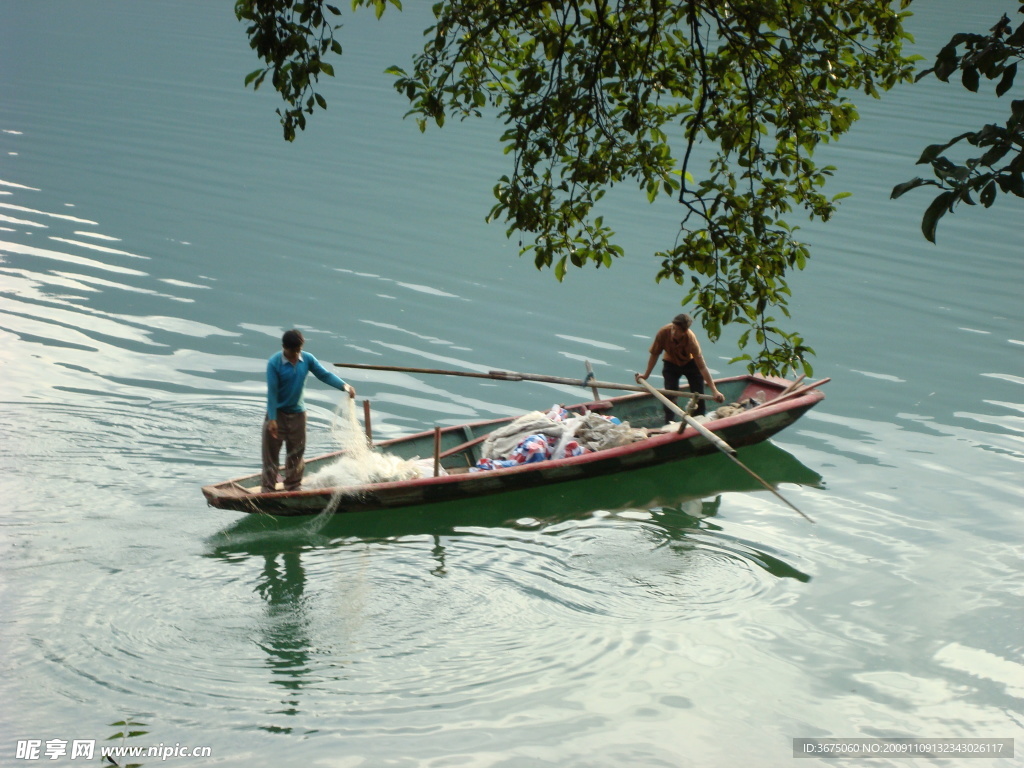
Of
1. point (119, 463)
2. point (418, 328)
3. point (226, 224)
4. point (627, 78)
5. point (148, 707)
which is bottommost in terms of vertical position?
point (148, 707)

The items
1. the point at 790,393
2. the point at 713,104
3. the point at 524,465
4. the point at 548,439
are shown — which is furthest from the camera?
the point at 790,393

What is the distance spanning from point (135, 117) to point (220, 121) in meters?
2.15

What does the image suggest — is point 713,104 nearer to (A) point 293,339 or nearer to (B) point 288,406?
(A) point 293,339

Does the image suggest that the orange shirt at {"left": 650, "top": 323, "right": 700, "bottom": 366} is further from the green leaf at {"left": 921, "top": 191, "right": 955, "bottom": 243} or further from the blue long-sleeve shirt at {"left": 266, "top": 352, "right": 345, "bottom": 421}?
the green leaf at {"left": 921, "top": 191, "right": 955, "bottom": 243}

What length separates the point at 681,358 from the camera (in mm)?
11922

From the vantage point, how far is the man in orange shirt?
11.7 m

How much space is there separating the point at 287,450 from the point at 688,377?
4.80 m

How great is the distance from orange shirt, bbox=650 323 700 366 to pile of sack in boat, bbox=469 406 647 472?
43.3 inches

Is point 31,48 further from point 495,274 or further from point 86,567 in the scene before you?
point 86,567

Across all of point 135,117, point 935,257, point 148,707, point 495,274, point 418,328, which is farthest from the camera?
point 135,117

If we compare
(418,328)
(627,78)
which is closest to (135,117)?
(418,328)

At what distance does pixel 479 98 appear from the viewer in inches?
288

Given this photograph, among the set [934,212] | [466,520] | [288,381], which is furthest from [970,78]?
[466,520]

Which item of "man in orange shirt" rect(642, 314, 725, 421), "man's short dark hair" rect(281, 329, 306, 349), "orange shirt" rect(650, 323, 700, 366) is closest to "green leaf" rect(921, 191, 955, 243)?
"man's short dark hair" rect(281, 329, 306, 349)
